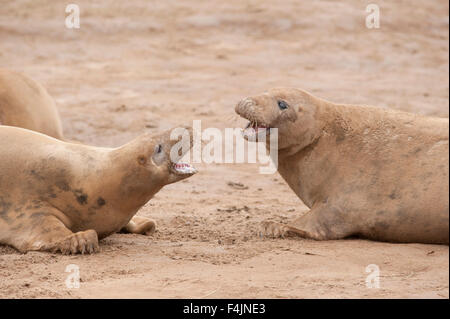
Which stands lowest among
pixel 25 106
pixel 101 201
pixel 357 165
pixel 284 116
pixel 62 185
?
pixel 101 201

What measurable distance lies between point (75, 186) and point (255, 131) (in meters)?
1.37

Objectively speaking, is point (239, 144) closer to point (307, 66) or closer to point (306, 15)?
point (307, 66)

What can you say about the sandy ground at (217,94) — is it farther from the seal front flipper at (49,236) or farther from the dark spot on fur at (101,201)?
the dark spot on fur at (101,201)

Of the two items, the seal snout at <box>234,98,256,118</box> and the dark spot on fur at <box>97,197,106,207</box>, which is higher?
the seal snout at <box>234,98,256,118</box>

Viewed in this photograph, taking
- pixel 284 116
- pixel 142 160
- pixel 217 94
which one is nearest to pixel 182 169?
pixel 142 160

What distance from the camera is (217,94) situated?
1249cm

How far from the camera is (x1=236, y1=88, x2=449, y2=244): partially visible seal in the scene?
19.2 feet

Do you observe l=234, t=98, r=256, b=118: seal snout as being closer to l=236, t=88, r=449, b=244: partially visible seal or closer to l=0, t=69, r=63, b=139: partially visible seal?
l=236, t=88, r=449, b=244: partially visible seal

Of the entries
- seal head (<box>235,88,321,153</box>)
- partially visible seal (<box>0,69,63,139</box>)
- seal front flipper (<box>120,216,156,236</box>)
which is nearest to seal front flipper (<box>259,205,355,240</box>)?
seal head (<box>235,88,321,153</box>)

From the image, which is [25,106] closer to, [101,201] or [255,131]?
[101,201]

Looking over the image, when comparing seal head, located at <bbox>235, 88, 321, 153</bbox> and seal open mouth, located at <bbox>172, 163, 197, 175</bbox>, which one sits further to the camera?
seal head, located at <bbox>235, 88, 321, 153</bbox>

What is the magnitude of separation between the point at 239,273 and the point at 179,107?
6.73 metres

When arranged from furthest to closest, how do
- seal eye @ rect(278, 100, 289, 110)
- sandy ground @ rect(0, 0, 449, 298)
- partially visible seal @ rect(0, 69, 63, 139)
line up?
partially visible seal @ rect(0, 69, 63, 139)
seal eye @ rect(278, 100, 289, 110)
sandy ground @ rect(0, 0, 449, 298)
